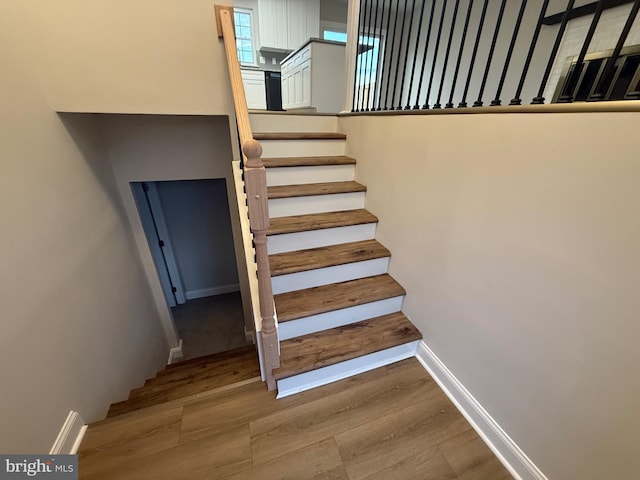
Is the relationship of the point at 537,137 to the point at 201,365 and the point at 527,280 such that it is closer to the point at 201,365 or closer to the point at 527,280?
the point at 527,280

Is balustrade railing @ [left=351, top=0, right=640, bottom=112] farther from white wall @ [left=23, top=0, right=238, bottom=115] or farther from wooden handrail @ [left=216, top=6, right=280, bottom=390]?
white wall @ [left=23, top=0, right=238, bottom=115]

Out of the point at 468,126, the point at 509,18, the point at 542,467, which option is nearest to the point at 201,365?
the point at 542,467

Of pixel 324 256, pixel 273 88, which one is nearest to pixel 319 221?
pixel 324 256

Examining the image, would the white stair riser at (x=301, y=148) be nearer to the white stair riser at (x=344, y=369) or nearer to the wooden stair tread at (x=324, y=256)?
the wooden stair tread at (x=324, y=256)

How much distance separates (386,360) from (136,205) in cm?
258

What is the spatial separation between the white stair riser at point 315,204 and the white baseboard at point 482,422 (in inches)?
42.9

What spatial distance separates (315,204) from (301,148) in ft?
1.87

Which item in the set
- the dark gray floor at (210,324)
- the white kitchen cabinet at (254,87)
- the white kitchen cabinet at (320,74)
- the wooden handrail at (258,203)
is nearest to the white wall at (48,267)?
the wooden handrail at (258,203)

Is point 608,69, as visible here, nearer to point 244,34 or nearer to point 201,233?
point 201,233

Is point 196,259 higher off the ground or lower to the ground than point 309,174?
lower

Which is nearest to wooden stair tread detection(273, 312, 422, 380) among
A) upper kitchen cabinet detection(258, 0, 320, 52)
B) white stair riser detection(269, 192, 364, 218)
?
white stair riser detection(269, 192, 364, 218)

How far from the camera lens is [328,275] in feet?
5.65

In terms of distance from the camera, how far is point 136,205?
99.0 inches

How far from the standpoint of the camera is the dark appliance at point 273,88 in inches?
140
